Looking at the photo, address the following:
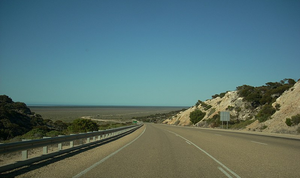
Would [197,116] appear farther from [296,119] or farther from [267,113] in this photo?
[296,119]

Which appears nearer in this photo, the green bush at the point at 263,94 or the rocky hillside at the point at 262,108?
the rocky hillside at the point at 262,108

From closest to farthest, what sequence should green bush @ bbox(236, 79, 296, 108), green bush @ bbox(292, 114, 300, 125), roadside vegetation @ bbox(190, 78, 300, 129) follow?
green bush @ bbox(292, 114, 300, 125), roadside vegetation @ bbox(190, 78, 300, 129), green bush @ bbox(236, 79, 296, 108)

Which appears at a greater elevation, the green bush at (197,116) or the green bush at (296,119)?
the green bush at (296,119)

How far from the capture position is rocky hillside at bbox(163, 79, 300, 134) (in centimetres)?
3578

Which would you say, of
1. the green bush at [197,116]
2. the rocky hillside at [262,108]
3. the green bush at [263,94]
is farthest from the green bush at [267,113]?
the green bush at [197,116]

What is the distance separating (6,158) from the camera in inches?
451

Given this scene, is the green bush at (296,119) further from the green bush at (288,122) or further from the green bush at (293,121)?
the green bush at (288,122)

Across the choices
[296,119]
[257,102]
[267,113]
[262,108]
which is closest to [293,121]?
[296,119]

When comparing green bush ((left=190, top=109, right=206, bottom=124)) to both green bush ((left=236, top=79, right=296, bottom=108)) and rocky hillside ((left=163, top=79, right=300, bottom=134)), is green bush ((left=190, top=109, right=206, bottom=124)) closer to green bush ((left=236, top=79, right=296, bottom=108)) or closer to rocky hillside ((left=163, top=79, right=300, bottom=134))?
rocky hillside ((left=163, top=79, right=300, bottom=134))

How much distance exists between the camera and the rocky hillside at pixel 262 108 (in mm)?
35781

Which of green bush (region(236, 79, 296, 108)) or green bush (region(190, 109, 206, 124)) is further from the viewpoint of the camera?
green bush (region(190, 109, 206, 124))

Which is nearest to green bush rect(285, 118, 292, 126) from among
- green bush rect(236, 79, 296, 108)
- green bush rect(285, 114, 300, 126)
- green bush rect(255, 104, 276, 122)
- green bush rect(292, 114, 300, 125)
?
green bush rect(285, 114, 300, 126)

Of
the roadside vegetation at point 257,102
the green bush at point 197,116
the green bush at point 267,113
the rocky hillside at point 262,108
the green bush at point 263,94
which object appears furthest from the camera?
the green bush at point 197,116

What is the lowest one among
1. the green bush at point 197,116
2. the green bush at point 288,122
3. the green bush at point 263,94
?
the green bush at point 197,116
